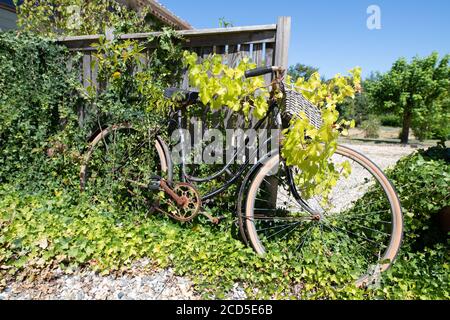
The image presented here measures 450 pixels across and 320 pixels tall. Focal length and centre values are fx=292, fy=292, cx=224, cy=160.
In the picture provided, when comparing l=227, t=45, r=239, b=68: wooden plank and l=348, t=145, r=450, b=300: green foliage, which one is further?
l=227, t=45, r=239, b=68: wooden plank

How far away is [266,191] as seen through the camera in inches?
107

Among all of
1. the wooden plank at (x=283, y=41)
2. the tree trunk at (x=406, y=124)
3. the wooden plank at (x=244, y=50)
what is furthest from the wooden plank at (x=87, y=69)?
the tree trunk at (x=406, y=124)

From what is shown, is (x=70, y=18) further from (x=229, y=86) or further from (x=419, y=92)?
(x=419, y=92)

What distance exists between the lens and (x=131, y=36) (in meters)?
2.93

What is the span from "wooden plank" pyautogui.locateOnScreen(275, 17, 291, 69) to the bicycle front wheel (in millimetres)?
858

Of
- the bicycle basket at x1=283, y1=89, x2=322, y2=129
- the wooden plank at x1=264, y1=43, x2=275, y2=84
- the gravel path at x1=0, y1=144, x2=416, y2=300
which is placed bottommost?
the gravel path at x1=0, y1=144, x2=416, y2=300

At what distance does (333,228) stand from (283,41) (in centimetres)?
161

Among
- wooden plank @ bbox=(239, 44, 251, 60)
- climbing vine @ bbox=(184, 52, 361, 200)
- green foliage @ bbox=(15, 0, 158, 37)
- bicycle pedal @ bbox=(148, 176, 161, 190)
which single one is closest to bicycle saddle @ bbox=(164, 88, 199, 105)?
climbing vine @ bbox=(184, 52, 361, 200)

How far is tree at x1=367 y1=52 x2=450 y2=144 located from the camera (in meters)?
17.2

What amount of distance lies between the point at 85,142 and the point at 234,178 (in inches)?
72.2

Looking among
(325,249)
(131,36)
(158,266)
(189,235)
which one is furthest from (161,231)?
(131,36)

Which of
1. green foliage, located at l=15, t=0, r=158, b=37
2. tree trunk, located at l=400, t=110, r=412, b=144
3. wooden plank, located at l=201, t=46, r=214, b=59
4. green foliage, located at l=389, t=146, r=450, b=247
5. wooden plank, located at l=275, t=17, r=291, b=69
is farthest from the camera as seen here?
tree trunk, located at l=400, t=110, r=412, b=144

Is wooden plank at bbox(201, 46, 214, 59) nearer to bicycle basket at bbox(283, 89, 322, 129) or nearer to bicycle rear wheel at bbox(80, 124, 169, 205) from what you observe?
bicycle rear wheel at bbox(80, 124, 169, 205)
